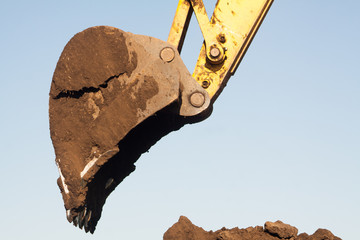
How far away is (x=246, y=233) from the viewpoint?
554 centimetres

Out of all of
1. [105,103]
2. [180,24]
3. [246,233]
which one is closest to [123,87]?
[105,103]

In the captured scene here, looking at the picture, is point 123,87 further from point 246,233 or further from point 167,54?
point 246,233

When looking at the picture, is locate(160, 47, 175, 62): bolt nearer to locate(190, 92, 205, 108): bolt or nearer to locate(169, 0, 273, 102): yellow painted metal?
locate(169, 0, 273, 102): yellow painted metal

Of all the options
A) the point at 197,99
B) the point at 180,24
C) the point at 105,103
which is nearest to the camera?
the point at 197,99

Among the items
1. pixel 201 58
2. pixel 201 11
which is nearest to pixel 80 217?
pixel 201 58

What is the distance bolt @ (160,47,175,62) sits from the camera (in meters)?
5.39

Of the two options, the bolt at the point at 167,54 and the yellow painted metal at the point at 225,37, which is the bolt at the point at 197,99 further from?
the bolt at the point at 167,54

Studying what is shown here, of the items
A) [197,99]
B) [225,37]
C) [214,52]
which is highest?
[225,37]

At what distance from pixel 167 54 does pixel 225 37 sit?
0.55 m

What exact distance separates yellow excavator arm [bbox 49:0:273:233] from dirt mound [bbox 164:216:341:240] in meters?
0.81

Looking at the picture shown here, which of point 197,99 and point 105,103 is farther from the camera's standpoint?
point 105,103

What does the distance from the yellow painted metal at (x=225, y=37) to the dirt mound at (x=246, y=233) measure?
1.21m

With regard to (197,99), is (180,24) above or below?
above

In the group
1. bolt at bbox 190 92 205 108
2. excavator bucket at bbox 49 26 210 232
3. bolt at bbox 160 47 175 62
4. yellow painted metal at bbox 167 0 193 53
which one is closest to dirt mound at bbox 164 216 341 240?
excavator bucket at bbox 49 26 210 232
